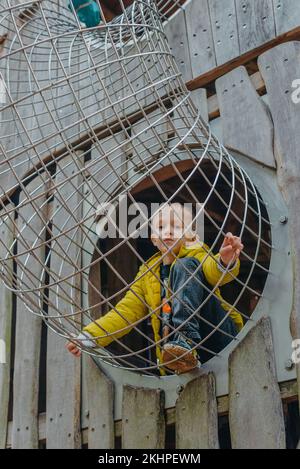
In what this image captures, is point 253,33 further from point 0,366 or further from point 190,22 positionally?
point 0,366

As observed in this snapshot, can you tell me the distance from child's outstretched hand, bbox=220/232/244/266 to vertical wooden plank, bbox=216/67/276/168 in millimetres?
451

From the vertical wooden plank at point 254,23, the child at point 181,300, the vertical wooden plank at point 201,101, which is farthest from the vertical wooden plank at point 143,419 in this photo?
the vertical wooden plank at point 254,23

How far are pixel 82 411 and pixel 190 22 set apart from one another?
1.65 m

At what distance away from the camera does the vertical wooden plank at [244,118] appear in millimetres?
3164

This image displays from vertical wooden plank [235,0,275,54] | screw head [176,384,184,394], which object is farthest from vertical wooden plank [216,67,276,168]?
screw head [176,384,184,394]

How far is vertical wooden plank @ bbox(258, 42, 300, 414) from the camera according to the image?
9.59ft

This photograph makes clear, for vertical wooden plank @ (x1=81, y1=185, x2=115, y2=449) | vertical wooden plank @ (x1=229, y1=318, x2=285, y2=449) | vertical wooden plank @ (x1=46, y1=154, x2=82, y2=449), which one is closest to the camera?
vertical wooden plank @ (x1=229, y1=318, x2=285, y2=449)

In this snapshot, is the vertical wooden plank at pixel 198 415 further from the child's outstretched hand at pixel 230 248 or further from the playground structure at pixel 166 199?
the child's outstretched hand at pixel 230 248

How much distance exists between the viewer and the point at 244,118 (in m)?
3.28

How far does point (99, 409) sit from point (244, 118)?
118 centimetres

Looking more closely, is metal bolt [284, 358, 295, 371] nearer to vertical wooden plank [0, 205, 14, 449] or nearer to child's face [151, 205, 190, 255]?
child's face [151, 205, 190, 255]

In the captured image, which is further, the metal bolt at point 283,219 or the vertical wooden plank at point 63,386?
the vertical wooden plank at point 63,386

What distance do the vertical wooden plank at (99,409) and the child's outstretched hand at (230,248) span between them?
0.77 metres

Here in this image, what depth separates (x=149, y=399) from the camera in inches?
122
